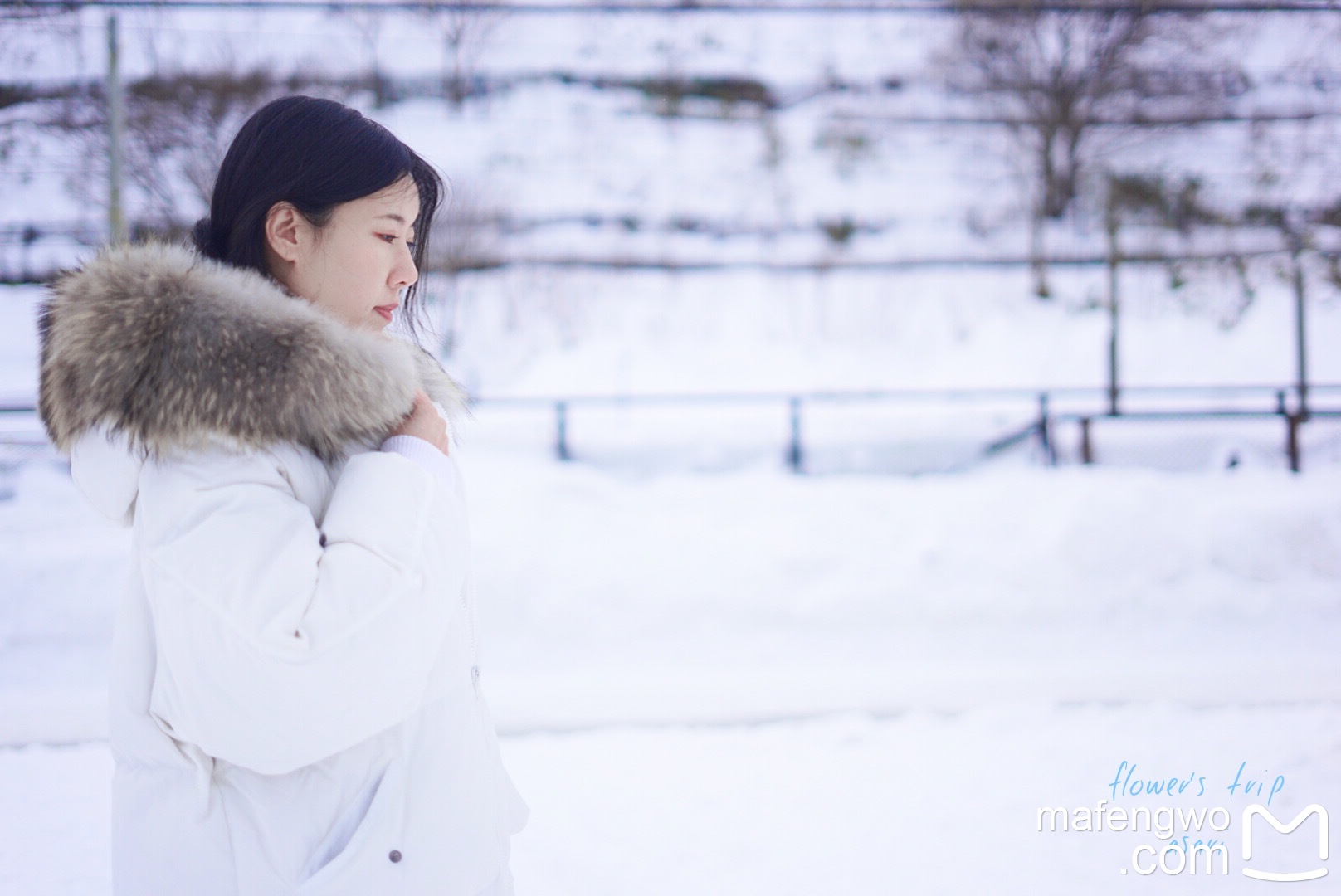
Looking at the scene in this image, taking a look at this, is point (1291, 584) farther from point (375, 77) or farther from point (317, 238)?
point (375, 77)

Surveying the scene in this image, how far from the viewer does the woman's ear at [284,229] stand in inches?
41.1

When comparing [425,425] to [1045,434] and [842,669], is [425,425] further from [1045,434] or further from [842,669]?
[1045,434]

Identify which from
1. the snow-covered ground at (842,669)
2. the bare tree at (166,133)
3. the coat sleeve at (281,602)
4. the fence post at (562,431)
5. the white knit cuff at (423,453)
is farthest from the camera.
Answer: the bare tree at (166,133)

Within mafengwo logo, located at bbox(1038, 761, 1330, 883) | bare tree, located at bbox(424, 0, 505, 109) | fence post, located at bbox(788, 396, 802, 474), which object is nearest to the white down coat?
mafengwo logo, located at bbox(1038, 761, 1330, 883)

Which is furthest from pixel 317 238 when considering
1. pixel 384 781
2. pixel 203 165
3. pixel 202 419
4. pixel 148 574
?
pixel 203 165

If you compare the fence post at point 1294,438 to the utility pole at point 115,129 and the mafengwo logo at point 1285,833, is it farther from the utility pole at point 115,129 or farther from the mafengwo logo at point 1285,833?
the utility pole at point 115,129

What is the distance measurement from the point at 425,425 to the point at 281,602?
11.6 inches

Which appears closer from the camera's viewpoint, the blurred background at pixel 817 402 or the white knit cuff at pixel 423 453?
the white knit cuff at pixel 423 453

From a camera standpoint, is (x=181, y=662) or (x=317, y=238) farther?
(x=317, y=238)

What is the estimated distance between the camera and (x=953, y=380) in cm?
909

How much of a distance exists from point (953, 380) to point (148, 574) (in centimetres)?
901

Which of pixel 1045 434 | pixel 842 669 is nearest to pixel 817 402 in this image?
pixel 1045 434

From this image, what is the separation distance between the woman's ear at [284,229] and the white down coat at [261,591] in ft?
0.35

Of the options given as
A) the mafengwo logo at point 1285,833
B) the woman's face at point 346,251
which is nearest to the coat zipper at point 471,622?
the woman's face at point 346,251
